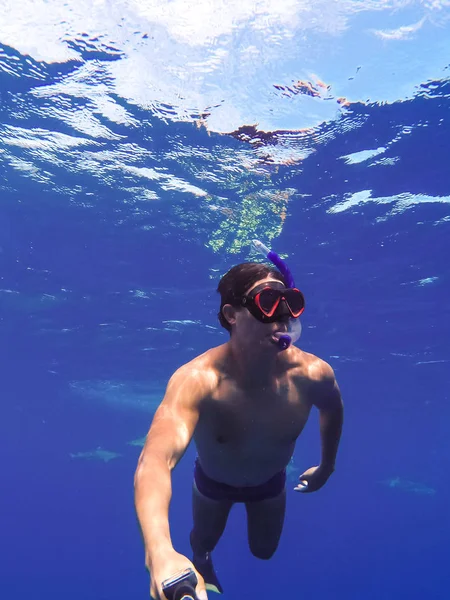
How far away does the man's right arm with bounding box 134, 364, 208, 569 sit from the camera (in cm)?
271

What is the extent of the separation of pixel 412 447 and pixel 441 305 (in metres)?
49.3

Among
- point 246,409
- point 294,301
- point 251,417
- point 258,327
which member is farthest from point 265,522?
point 294,301

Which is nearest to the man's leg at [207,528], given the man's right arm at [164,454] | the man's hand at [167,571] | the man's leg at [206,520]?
the man's leg at [206,520]

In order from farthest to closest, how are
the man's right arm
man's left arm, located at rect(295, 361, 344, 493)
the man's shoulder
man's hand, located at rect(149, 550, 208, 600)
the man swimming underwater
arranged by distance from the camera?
man's left arm, located at rect(295, 361, 344, 493)
the man's shoulder
the man swimming underwater
the man's right arm
man's hand, located at rect(149, 550, 208, 600)

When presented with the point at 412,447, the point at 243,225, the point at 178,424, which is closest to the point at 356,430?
the point at 412,447

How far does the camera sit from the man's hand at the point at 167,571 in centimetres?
228

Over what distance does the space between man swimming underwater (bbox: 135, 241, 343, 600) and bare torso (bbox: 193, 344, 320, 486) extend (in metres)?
0.01

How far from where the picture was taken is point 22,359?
32.4 meters

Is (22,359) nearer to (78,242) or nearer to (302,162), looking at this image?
(78,242)

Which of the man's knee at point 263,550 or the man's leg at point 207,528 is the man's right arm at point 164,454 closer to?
the man's leg at point 207,528

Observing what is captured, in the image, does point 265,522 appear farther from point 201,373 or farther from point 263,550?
point 201,373

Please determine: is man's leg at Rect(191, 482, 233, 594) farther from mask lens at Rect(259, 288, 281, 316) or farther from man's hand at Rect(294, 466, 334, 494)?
mask lens at Rect(259, 288, 281, 316)

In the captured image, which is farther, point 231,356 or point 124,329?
point 124,329

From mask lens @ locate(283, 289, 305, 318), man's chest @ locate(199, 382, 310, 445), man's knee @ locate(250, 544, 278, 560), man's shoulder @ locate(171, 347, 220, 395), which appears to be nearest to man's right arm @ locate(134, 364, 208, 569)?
man's shoulder @ locate(171, 347, 220, 395)
